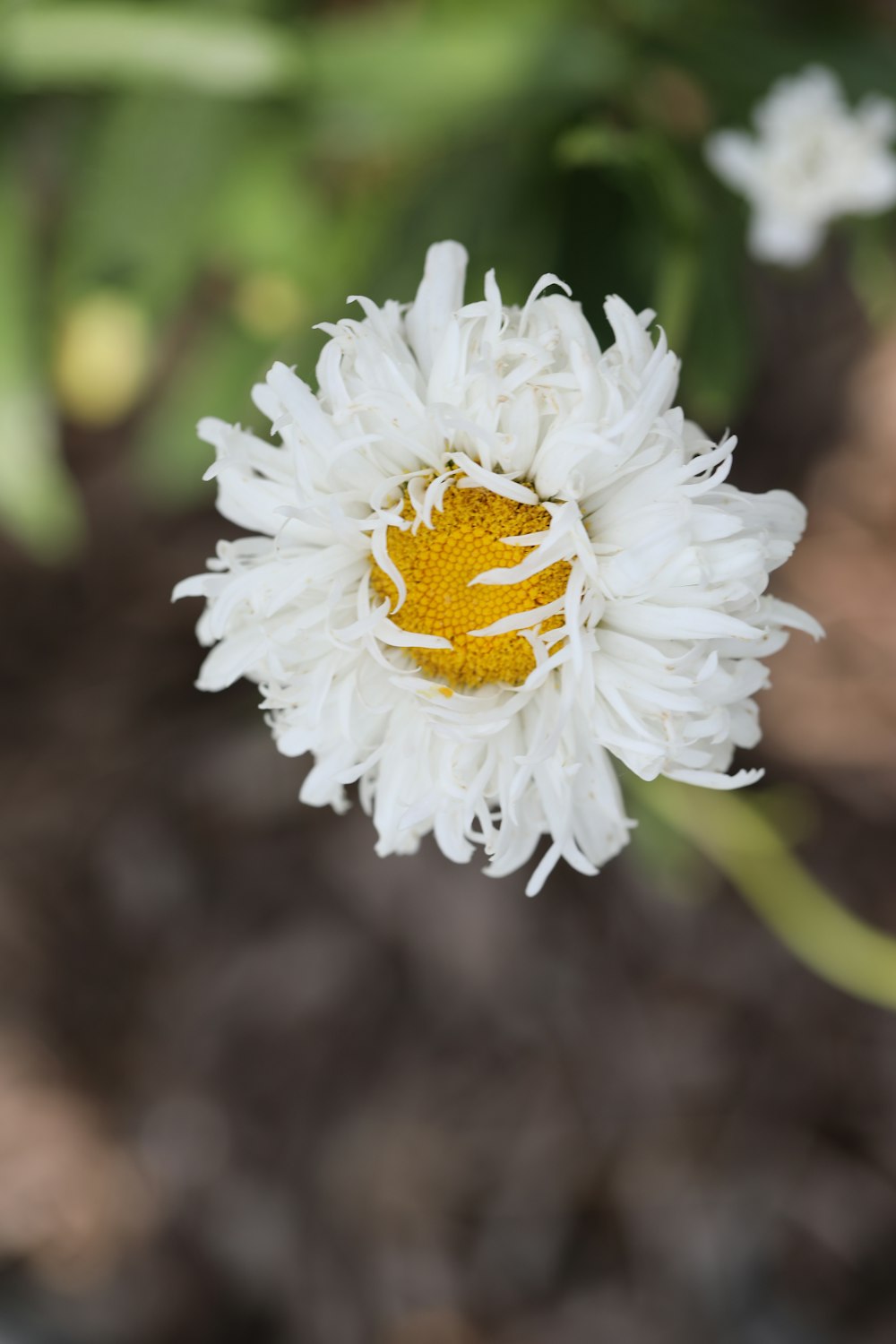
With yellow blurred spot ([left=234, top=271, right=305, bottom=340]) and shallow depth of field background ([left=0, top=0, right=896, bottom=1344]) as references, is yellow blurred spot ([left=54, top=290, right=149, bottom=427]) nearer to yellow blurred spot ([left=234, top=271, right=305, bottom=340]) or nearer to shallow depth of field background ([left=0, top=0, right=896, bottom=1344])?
shallow depth of field background ([left=0, top=0, right=896, bottom=1344])

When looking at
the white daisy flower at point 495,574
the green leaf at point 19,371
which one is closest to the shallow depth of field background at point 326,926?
the green leaf at point 19,371

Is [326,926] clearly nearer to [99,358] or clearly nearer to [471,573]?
[99,358]

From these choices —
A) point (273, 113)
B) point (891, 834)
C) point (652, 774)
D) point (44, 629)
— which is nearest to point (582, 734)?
point (652, 774)

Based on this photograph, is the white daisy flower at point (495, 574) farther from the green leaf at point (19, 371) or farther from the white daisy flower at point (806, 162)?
the green leaf at point (19, 371)

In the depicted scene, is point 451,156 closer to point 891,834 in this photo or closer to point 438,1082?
point 891,834

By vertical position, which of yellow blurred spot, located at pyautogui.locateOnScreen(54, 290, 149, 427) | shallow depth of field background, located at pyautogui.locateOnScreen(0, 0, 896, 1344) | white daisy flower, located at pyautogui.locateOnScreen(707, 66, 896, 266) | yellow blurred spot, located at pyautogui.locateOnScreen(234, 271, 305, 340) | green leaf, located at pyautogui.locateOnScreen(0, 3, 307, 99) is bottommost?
shallow depth of field background, located at pyautogui.locateOnScreen(0, 0, 896, 1344)

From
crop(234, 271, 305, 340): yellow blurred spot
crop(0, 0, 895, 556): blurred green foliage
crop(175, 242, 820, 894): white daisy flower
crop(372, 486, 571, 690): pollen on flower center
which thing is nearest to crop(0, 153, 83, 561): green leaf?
crop(0, 0, 895, 556): blurred green foliage
